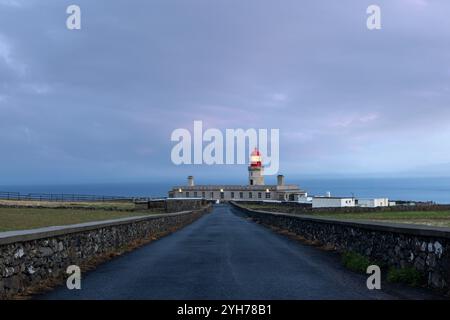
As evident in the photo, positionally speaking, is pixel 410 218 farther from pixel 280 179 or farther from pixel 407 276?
pixel 280 179

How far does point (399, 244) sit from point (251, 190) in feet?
415

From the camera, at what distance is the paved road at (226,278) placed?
8.58 metres

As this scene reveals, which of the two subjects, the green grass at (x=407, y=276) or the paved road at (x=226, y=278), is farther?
the green grass at (x=407, y=276)

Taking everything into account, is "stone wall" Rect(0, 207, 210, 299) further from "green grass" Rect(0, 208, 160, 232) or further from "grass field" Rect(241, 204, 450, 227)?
"grass field" Rect(241, 204, 450, 227)

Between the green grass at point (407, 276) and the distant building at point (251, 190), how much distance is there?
121 metres

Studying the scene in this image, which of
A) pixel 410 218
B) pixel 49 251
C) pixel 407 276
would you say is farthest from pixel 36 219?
pixel 410 218

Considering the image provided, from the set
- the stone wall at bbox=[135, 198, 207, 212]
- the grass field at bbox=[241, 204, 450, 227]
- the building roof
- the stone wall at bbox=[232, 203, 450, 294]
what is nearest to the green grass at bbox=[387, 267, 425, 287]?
the stone wall at bbox=[232, 203, 450, 294]

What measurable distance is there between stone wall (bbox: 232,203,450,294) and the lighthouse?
4772 inches

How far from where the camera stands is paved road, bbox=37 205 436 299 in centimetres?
858

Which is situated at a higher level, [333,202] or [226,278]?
[226,278]

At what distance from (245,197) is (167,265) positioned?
12576cm

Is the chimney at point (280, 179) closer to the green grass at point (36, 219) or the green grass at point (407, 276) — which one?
the green grass at point (36, 219)

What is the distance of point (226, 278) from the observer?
10375 mm

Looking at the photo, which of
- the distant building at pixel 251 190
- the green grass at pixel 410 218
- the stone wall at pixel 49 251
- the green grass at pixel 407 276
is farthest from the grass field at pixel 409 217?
the distant building at pixel 251 190
